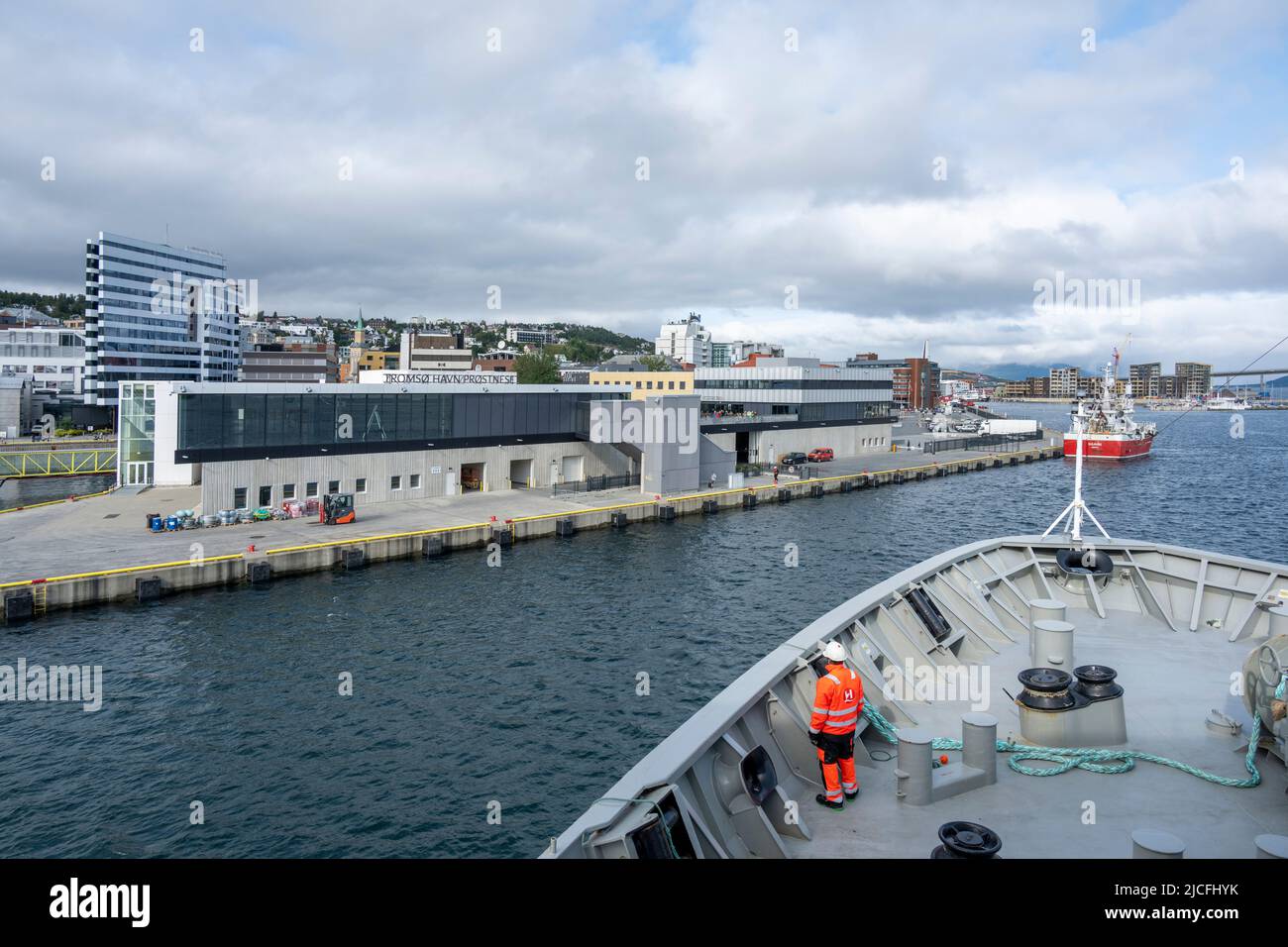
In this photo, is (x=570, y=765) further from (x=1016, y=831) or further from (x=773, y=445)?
(x=773, y=445)

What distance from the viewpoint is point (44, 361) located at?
109m

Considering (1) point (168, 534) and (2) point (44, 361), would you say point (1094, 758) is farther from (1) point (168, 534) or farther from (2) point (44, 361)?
(2) point (44, 361)

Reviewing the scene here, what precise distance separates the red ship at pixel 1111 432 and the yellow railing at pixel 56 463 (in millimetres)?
94889

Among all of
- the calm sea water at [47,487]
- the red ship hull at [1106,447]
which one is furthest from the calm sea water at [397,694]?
the red ship hull at [1106,447]

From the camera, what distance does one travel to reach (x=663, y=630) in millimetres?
27828

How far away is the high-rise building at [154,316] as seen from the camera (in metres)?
108

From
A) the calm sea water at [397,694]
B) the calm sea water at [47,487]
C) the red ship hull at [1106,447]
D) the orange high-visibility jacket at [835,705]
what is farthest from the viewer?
the red ship hull at [1106,447]

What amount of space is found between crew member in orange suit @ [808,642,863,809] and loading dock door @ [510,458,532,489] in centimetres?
4329

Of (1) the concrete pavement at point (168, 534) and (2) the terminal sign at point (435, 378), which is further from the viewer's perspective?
(2) the terminal sign at point (435, 378)

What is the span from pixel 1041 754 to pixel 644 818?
545cm

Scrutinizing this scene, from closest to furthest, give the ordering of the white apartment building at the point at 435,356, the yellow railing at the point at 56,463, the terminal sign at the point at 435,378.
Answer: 1. the terminal sign at the point at 435,378
2. the yellow railing at the point at 56,463
3. the white apartment building at the point at 435,356

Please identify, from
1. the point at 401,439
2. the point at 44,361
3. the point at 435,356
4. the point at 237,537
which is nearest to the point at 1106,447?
the point at 401,439

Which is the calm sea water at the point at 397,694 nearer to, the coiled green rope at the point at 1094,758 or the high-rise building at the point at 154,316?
the coiled green rope at the point at 1094,758
